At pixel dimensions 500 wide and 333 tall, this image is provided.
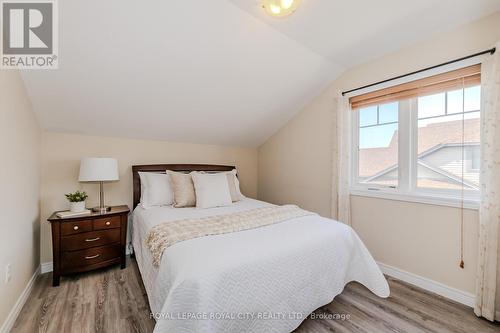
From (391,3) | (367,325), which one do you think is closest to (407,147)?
(391,3)

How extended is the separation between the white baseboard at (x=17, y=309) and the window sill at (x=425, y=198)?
10.6 ft

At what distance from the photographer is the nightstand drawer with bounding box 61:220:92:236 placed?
2.10 metres

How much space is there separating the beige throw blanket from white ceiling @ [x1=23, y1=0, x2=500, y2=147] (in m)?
1.41

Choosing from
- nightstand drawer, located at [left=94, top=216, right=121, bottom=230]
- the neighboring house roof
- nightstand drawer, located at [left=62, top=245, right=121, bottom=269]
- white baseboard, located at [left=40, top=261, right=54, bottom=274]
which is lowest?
white baseboard, located at [left=40, top=261, right=54, bottom=274]

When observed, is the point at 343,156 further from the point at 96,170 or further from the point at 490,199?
the point at 96,170

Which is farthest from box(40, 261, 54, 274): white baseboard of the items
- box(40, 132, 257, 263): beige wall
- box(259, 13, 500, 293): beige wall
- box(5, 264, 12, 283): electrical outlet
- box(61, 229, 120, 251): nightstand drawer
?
box(259, 13, 500, 293): beige wall

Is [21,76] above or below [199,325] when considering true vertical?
above

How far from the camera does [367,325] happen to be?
5.31 feet

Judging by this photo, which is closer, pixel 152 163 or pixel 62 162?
pixel 62 162

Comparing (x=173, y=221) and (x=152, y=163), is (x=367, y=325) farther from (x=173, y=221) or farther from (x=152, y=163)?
(x=152, y=163)

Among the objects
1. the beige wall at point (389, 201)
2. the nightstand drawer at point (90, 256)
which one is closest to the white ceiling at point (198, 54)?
the beige wall at point (389, 201)

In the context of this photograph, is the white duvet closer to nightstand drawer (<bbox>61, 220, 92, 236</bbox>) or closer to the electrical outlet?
nightstand drawer (<bbox>61, 220, 92, 236</bbox>)

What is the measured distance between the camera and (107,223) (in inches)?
91.3

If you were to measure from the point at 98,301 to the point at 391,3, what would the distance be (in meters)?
3.34
